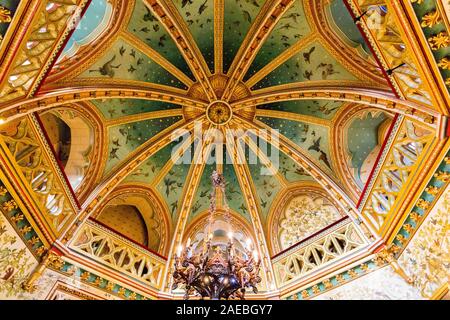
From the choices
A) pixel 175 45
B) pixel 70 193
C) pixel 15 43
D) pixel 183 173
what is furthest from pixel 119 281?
pixel 175 45

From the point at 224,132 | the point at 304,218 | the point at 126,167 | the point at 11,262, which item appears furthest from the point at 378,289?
the point at 11,262

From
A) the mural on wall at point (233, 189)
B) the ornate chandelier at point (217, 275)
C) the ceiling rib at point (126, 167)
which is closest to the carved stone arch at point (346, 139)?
the mural on wall at point (233, 189)

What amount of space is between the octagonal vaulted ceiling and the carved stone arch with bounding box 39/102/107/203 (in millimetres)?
116

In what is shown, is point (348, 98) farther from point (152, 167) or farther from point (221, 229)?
point (152, 167)

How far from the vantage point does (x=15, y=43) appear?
5.24 metres

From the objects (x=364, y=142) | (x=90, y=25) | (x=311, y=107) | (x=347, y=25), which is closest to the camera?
(x=90, y=25)

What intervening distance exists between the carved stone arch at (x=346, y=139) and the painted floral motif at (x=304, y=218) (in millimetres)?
1104

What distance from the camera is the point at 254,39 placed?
9672mm

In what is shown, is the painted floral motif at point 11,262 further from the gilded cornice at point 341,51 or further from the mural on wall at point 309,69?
the gilded cornice at point 341,51

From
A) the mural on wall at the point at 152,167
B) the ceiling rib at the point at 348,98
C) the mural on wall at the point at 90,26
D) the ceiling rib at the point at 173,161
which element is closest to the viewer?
the ceiling rib at the point at 348,98

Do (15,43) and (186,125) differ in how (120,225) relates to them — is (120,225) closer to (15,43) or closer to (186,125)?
(186,125)

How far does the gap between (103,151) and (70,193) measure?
1896 mm

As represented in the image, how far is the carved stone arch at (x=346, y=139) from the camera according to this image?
9.66 meters

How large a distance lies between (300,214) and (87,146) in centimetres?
754
